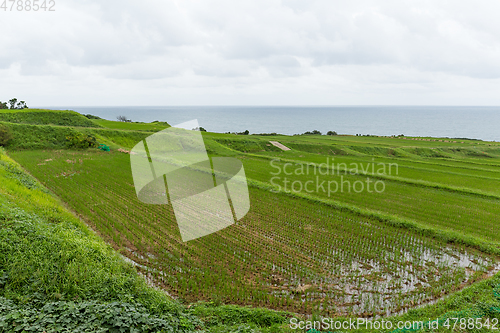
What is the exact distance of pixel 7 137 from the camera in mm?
29297

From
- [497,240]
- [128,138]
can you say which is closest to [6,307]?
[497,240]

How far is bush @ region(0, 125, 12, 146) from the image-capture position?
28.9 m

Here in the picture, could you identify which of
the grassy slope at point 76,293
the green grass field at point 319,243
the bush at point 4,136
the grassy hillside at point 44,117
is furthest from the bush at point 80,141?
the grassy slope at point 76,293

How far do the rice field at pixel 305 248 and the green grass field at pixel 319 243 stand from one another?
48 mm

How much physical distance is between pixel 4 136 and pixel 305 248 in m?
35.4

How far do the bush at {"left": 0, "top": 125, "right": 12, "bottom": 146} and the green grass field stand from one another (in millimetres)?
8582

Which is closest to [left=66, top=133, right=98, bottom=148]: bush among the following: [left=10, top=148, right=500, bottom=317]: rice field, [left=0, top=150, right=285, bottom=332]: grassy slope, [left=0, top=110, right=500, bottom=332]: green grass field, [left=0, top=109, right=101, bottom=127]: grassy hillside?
[left=0, top=110, right=500, bottom=332]: green grass field

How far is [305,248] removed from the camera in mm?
11523

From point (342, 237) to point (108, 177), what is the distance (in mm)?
18535

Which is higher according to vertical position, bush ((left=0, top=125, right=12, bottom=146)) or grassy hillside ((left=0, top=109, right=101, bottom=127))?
grassy hillside ((left=0, top=109, right=101, bottom=127))

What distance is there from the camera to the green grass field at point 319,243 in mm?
8383

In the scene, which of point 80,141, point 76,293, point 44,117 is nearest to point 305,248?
point 76,293

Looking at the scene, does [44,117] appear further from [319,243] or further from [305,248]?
[319,243]

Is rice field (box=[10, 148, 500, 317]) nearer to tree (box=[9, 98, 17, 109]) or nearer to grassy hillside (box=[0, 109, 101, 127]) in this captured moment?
grassy hillside (box=[0, 109, 101, 127])
